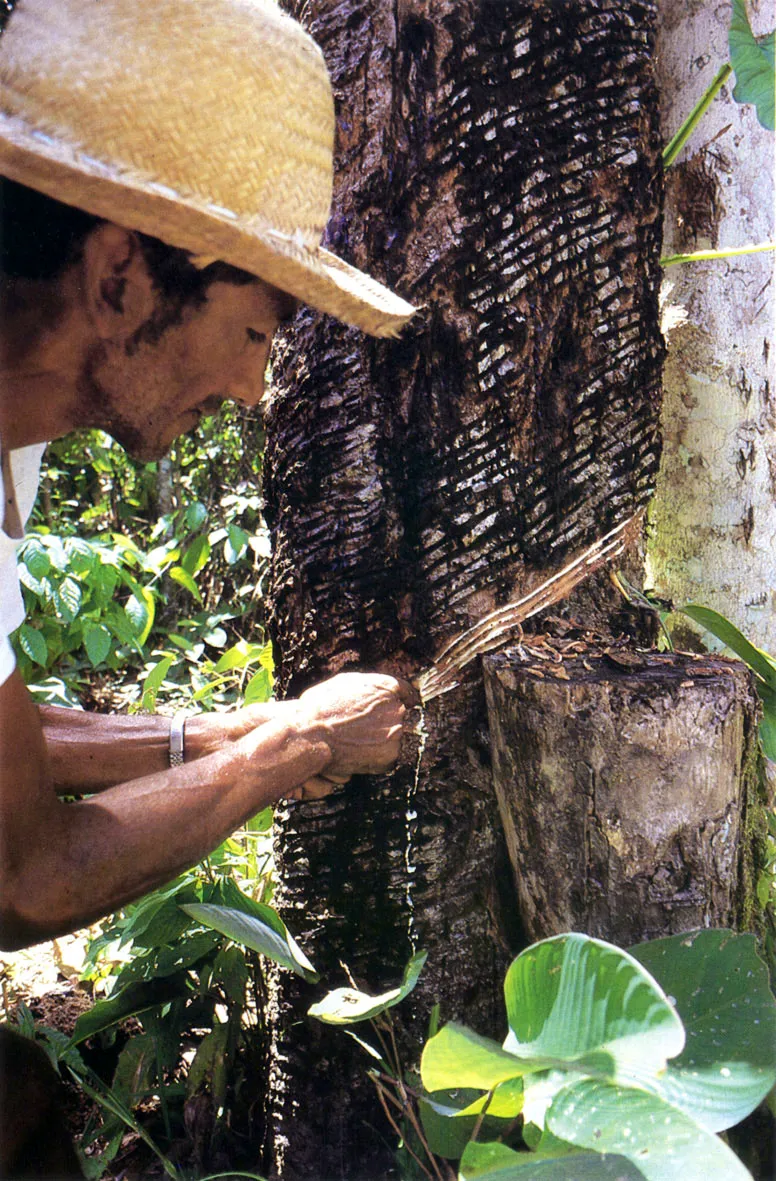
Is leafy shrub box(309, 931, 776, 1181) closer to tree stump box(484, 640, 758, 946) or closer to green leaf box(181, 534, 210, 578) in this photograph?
tree stump box(484, 640, 758, 946)

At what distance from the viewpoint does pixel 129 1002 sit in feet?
5.98

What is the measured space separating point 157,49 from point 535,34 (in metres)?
0.67

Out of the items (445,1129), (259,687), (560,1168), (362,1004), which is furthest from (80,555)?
(560,1168)

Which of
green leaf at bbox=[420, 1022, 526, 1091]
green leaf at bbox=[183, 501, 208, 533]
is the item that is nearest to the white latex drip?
green leaf at bbox=[420, 1022, 526, 1091]

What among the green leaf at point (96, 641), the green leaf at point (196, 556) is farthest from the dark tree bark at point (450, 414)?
the green leaf at point (196, 556)

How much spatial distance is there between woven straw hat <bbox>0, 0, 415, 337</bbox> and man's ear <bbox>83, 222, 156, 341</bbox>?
0.09 m

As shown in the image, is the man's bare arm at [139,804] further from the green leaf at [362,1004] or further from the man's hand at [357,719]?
the green leaf at [362,1004]

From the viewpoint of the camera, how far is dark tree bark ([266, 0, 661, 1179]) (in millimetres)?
1535

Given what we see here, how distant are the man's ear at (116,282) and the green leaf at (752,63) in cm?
106

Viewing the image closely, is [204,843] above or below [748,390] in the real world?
below

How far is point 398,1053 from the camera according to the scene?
166cm

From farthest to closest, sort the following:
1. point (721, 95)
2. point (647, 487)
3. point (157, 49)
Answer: point (721, 95) → point (647, 487) → point (157, 49)

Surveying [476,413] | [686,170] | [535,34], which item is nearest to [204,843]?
[476,413]

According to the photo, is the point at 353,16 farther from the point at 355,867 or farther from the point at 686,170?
the point at 355,867
